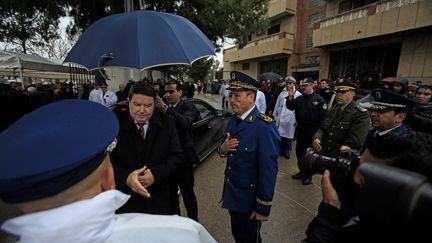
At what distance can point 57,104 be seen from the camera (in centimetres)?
76

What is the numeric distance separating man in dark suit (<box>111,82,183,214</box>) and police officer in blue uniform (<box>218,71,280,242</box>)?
1.71 feet

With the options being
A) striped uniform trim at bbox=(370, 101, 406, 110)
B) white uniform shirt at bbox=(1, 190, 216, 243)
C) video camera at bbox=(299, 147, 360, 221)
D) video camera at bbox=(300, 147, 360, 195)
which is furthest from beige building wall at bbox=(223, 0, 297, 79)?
white uniform shirt at bbox=(1, 190, 216, 243)

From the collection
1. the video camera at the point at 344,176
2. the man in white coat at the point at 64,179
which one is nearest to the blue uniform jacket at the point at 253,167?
the video camera at the point at 344,176

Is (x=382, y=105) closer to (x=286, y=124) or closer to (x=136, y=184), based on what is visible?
(x=136, y=184)

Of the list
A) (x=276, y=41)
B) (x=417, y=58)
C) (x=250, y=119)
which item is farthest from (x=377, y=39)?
(x=250, y=119)

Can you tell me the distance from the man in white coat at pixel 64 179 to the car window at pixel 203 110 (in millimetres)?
4282

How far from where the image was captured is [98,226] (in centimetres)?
67

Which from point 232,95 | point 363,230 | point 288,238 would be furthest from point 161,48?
point 288,238

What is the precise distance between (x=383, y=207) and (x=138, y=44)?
2.00m

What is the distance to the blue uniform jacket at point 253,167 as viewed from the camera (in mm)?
1976

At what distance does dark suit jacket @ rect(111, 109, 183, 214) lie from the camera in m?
1.96

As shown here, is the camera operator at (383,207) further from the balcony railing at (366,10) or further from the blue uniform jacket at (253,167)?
the balcony railing at (366,10)

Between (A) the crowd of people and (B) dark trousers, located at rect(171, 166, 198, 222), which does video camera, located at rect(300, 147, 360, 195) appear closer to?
(A) the crowd of people

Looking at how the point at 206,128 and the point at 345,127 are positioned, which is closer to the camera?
the point at 345,127
